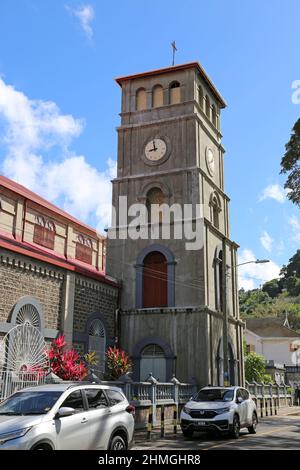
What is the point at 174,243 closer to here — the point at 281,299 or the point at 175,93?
the point at 175,93

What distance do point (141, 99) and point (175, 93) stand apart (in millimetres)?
2222

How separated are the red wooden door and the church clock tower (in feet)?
0.18

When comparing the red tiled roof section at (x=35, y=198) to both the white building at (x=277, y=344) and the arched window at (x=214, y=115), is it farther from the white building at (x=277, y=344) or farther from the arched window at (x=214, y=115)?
the white building at (x=277, y=344)

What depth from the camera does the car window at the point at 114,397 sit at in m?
10.8

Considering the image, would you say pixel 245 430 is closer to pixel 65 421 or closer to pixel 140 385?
pixel 140 385

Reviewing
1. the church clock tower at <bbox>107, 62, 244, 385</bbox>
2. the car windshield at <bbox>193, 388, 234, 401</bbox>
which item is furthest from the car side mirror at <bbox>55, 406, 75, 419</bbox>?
the church clock tower at <bbox>107, 62, 244, 385</bbox>

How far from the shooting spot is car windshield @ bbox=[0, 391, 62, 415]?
919 centimetres

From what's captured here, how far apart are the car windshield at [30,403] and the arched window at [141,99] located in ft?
78.9

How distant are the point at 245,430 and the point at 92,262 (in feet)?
64.4

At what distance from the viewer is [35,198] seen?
31.4 m

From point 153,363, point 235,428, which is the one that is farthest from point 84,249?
point 235,428

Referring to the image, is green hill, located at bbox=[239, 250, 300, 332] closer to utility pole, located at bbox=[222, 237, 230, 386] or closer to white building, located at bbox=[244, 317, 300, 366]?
white building, located at bbox=[244, 317, 300, 366]

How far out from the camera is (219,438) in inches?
658
